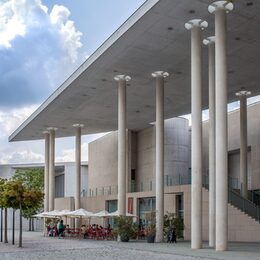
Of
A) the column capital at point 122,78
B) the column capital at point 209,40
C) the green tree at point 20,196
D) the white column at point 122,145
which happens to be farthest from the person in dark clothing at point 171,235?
the column capital at point 209,40

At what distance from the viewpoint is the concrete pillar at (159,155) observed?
30.8 meters

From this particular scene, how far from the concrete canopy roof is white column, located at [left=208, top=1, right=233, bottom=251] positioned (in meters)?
0.76

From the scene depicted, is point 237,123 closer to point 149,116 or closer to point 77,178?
point 149,116

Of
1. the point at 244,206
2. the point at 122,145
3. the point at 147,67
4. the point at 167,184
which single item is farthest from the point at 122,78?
the point at 244,206

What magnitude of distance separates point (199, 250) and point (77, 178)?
86.0 feet

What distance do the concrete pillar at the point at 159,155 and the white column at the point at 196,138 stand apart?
651cm

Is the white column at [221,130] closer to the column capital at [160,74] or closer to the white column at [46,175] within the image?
the column capital at [160,74]

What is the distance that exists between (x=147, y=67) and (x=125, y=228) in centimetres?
897

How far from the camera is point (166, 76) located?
109 ft

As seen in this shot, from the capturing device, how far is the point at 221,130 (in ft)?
73.6

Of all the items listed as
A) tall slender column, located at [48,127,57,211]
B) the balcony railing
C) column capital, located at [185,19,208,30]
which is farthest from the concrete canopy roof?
the balcony railing

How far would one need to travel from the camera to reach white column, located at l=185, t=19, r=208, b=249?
2411cm


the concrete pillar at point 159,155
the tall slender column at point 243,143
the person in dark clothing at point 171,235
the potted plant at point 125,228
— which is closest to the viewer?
the person in dark clothing at point 171,235

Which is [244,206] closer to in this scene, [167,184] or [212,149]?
[167,184]
